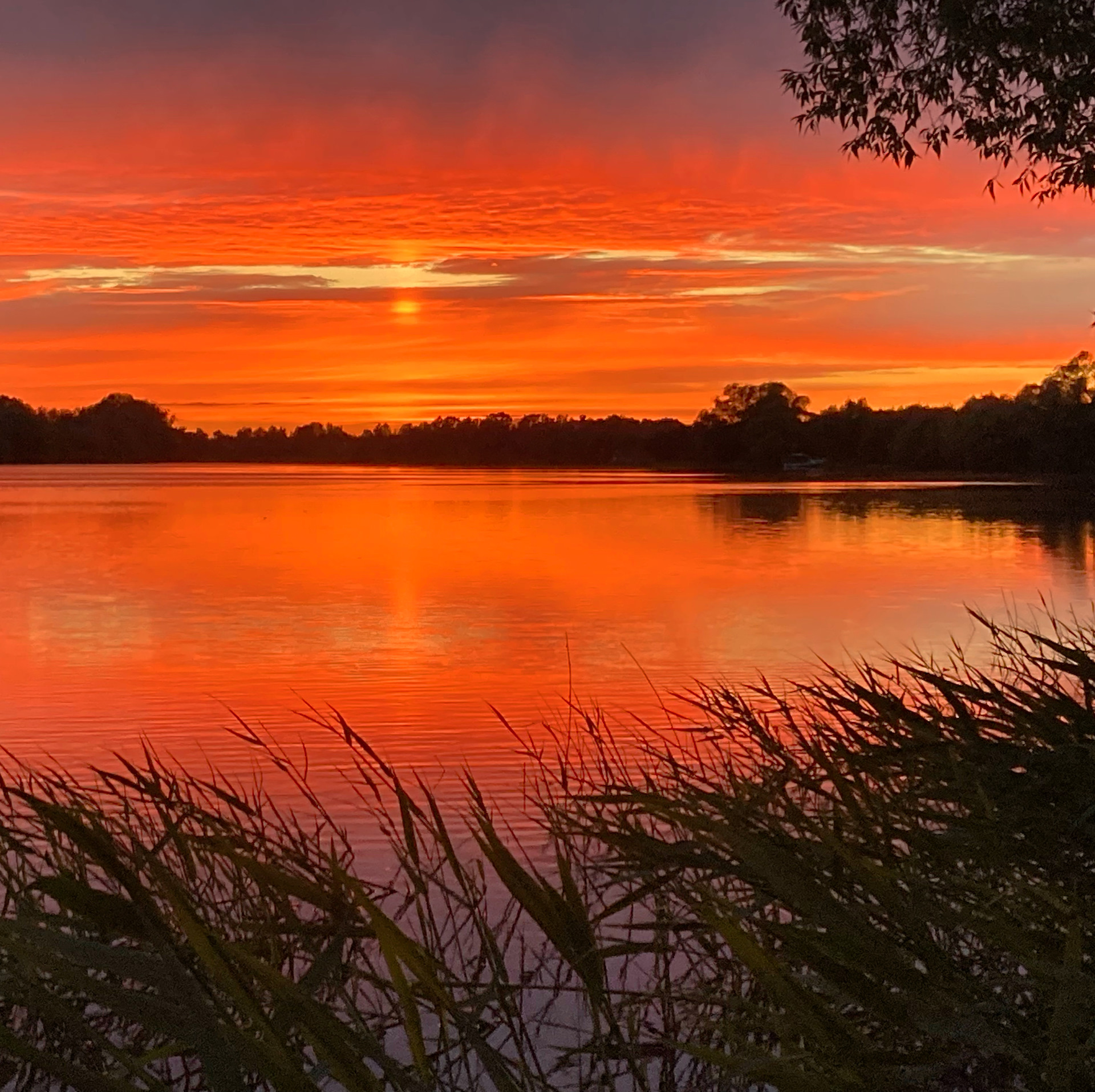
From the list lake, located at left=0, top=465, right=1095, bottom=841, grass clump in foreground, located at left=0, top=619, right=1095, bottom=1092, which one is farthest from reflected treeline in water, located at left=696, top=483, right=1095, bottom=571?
grass clump in foreground, located at left=0, top=619, right=1095, bottom=1092

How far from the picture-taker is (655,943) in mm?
4137

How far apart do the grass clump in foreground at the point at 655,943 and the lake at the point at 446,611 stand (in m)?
4.08

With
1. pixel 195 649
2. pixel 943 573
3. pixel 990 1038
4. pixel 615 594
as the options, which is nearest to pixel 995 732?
pixel 990 1038

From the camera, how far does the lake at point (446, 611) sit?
13.4 m

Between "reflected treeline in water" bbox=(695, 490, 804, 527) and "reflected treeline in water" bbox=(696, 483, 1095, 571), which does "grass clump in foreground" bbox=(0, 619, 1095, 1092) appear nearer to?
"reflected treeline in water" bbox=(696, 483, 1095, 571)

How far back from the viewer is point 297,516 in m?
51.2

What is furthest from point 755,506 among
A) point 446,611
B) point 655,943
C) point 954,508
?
point 655,943

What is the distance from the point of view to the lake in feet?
44.0

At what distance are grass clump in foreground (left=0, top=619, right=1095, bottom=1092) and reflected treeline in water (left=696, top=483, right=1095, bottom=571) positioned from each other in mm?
25456

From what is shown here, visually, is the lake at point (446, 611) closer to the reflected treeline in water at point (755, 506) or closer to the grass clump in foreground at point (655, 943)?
the reflected treeline in water at point (755, 506)

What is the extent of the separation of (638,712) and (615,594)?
10665 mm

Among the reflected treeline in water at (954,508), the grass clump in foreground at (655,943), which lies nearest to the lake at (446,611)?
the reflected treeline in water at (954,508)

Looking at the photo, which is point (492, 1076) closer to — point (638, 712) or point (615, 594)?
point (638, 712)

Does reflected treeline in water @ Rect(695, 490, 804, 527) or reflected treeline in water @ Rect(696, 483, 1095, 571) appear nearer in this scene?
reflected treeline in water @ Rect(696, 483, 1095, 571)
